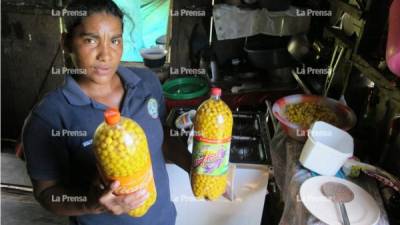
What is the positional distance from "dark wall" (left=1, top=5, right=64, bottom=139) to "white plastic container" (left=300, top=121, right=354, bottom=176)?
2.44m

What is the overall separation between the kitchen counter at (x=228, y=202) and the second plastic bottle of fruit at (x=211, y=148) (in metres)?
0.59

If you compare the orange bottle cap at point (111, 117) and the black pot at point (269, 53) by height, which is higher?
the orange bottle cap at point (111, 117)

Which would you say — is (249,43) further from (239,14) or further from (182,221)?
(182,221)

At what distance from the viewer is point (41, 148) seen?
843mm

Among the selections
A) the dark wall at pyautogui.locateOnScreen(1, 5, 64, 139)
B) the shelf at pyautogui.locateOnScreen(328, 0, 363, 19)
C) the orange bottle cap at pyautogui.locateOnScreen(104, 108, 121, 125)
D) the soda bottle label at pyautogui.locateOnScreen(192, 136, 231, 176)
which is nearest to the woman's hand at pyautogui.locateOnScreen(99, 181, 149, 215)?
the orange bottle cap at pyautogui.locateOnScreen(104, 108, 121, 125)

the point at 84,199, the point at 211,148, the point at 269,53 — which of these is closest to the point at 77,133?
the point at 84,199

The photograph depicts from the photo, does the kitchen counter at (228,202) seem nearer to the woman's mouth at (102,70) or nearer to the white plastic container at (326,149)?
the white plastic container at (326,149)

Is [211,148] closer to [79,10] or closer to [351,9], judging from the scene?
[79,10]

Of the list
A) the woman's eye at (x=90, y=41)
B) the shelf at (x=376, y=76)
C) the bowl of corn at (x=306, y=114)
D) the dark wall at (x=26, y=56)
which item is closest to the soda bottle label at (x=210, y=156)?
the woman's eye at (x=90, y=41)

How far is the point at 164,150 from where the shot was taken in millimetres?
1295

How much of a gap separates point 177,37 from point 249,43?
2.31 ft

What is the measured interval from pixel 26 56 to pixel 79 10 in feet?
7.75

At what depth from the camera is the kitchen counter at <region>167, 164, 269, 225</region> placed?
161 cm

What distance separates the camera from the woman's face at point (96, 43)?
852 millimetres
